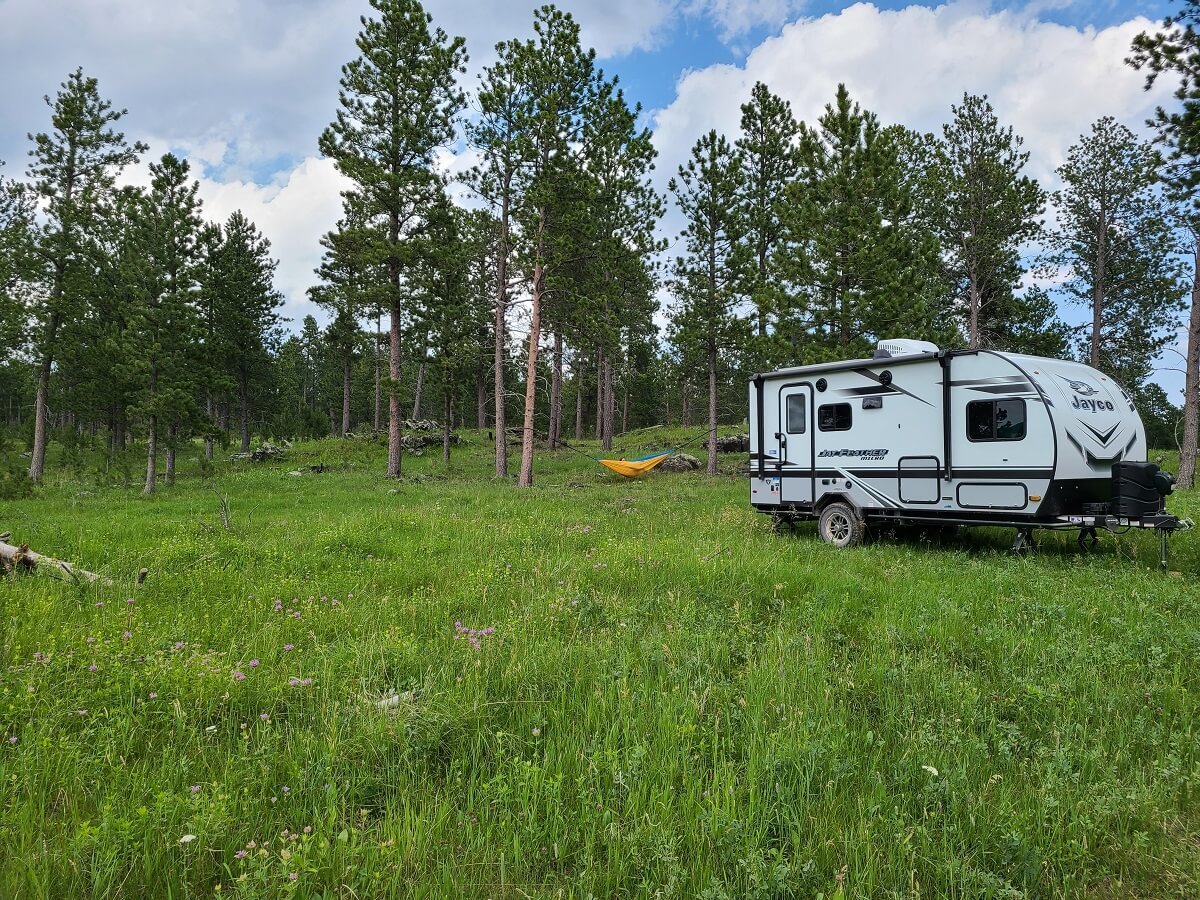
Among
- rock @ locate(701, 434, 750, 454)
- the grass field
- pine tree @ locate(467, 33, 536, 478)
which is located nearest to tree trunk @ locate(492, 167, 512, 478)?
pine tree @ locate(467, 33, 536, 478)

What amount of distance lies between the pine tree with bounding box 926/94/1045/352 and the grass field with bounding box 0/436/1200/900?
20824 millimetres

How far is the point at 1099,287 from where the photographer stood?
24.5 metres

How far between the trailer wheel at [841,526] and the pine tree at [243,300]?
1343 inches

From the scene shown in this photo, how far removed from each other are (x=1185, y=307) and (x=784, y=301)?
19.0 m

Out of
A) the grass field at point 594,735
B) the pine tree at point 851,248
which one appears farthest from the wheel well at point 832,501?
the pine tree at point 851,248

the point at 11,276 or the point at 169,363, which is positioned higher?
the point at 11,276

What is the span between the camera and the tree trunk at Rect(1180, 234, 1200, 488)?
18.1m

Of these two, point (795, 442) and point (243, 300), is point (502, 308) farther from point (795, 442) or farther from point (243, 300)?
point (243, 300)

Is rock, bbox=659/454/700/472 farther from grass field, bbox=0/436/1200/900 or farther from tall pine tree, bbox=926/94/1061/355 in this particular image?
grass field, bbox=0/436/1200/900

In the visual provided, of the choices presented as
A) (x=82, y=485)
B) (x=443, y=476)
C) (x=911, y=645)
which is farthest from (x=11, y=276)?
(x=911, y=645)

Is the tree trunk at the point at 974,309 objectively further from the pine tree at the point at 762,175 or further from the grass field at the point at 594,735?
the grass field at the point at 594,735

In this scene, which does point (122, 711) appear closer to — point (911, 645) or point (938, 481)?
point (911, 645)

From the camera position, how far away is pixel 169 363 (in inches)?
781

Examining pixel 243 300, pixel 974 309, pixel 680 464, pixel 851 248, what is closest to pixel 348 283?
pixel 243 300
